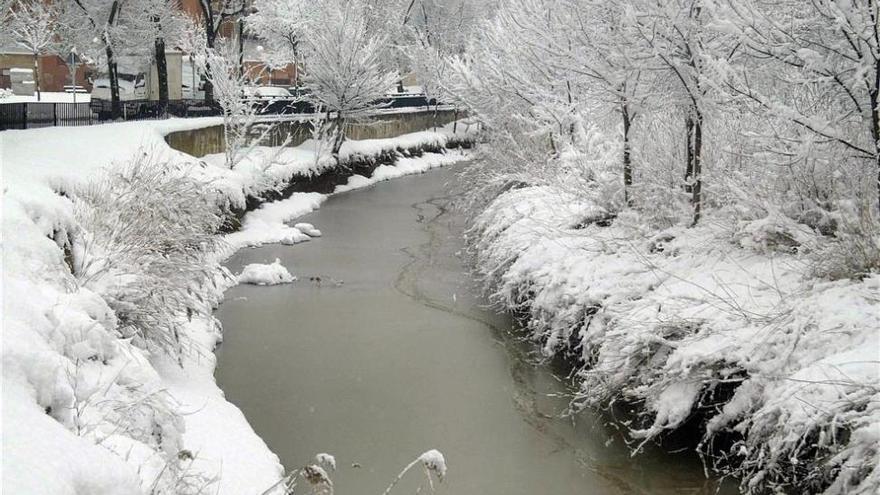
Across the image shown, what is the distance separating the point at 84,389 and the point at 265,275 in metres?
9.91

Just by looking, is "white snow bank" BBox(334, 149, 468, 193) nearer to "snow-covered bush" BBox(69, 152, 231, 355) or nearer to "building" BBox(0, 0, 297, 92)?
"building" BBox(0, 0, 297, 92)

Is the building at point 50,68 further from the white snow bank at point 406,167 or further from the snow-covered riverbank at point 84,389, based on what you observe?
the snow-covered riverbank at point 84,389

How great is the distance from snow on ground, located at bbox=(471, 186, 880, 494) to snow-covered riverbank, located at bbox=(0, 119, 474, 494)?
11.9 ft

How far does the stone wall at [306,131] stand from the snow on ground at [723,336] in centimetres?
1322

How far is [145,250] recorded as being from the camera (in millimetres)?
9602

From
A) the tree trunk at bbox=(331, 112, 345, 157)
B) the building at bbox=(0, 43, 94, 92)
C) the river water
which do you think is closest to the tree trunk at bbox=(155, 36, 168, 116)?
the tree trunk at bbox=(331, 112, 345, 157)

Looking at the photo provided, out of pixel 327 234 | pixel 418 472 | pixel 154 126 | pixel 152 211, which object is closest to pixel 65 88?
pixel 154 126

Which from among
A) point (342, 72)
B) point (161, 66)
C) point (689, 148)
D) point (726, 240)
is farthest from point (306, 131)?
point (726, 240)

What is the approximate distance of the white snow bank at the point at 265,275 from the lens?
50.3ft

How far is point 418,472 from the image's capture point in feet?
27.1

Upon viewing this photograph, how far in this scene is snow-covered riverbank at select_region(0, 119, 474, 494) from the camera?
167 inches

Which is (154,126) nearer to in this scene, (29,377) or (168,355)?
(168,355)

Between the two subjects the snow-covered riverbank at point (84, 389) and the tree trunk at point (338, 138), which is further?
the tree trunk at point (338, 138)

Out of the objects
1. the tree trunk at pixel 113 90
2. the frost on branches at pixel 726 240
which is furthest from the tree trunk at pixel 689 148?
the tree trunk at pixel 113 90
